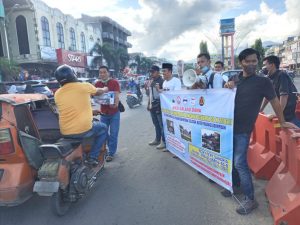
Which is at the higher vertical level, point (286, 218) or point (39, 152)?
point (39, 152)

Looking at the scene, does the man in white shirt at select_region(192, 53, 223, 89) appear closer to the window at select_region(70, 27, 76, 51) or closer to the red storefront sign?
the red storefront sign

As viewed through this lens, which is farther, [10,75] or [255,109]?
[10,75]

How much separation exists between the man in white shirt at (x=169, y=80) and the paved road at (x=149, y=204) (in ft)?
5.54

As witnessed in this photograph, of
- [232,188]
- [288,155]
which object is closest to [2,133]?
[232,188]

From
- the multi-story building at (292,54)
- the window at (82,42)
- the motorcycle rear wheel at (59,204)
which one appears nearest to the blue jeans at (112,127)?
the motorcycle rear wheel at (59,204)

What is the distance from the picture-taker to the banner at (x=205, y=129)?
12.9 feet

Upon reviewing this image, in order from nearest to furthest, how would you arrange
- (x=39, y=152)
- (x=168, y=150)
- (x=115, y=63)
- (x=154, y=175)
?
(x=39, y=152) → (x=154, y=175) → (x=168, y=150) → (x=115, y=63)

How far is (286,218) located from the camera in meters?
3.02

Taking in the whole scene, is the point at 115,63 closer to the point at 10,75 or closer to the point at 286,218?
the point at 10,75

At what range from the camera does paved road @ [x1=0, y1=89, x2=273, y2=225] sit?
3.62 metres

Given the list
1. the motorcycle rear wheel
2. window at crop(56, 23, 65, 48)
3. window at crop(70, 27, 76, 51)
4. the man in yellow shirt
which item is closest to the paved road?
the motorcycle rear wheel

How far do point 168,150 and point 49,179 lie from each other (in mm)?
3459

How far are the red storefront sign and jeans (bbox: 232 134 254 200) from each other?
3785 cm

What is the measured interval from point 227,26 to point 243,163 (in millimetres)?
60705
